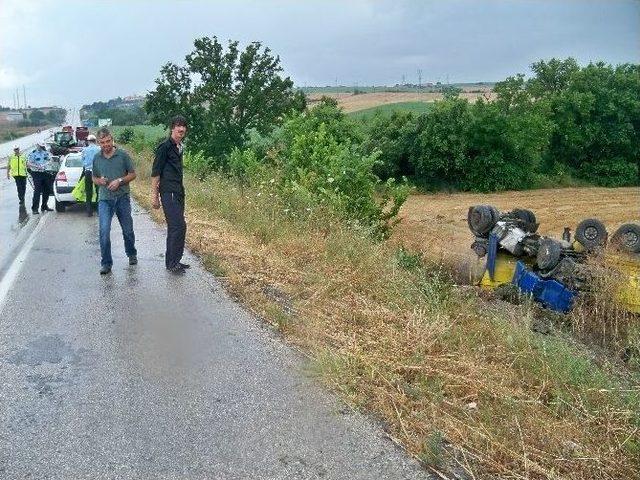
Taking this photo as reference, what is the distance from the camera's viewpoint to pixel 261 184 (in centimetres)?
1317

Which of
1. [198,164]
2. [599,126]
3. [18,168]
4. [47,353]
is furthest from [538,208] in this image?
[47,353]

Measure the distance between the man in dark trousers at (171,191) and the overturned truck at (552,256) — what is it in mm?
6450

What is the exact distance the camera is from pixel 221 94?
23734 mm

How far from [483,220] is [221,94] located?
1329cm

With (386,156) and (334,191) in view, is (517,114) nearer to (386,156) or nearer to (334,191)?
(386,156)

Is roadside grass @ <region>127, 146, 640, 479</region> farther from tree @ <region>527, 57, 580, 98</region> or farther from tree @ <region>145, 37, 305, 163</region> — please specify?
tree @ <region>527, 57, 580, 98</region>

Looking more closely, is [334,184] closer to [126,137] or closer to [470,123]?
[470,123]

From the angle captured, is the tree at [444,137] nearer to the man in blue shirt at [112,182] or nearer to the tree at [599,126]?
the tree at [599,126]

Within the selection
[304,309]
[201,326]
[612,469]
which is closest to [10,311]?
[201,326]

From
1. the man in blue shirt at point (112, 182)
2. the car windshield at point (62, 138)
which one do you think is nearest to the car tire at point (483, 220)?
the man in blue shirt at point (112, 182)

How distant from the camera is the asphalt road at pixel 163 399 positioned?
11.6ft

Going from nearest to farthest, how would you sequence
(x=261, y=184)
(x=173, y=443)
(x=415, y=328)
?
(x=173, y=443) → (x=415, y=328) → (x=261, y=184)

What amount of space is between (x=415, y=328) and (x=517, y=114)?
33.2 m

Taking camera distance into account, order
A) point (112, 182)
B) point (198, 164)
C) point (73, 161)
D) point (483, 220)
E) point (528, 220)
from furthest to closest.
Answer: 1. point (198, 164)
2. point (73, 161)
3. point (528, 220)
4. point (483, 220)
5. point (112, 182)
